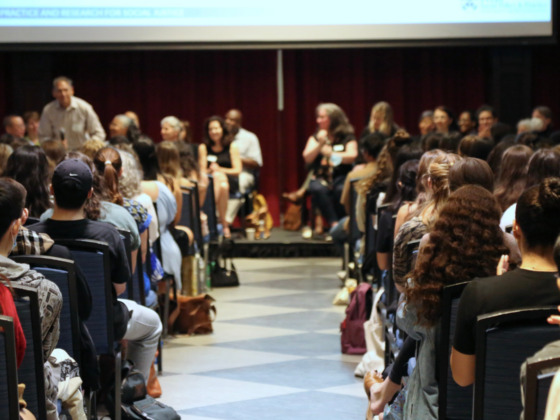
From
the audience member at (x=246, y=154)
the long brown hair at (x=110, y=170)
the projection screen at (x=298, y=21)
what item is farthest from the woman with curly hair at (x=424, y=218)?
the audience member at (x=246, y=154)

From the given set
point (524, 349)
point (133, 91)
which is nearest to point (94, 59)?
point (133, 91)

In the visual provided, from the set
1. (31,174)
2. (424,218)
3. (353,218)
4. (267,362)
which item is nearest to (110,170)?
(31,174)

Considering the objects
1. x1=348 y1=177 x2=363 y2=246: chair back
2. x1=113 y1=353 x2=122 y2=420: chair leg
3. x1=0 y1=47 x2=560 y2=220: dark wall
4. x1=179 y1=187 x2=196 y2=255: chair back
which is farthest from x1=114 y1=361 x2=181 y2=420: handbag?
x1=0 y1=47 x2=560 y2=220: dark wall

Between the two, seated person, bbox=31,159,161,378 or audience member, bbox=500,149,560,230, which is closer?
seated person, bbox=31,159,161,378

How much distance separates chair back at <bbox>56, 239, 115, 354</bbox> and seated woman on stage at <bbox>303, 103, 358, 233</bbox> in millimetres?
5248

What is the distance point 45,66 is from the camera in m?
10.3

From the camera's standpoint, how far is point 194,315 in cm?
587

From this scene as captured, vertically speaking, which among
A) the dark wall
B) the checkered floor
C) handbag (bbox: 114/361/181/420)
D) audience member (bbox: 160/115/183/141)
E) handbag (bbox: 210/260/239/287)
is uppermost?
the dark wall

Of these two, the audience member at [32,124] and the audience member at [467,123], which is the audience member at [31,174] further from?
the audience member at [467,123]

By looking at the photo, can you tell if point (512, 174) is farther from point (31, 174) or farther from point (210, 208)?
point (210, 208)

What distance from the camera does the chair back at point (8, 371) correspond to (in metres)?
2.31

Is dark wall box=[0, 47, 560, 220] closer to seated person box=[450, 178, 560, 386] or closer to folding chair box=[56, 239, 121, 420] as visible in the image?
folding chair box=[56, 239, 121, 420]

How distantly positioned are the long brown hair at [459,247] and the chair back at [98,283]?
1210mm

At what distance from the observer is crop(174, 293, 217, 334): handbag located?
5.86 meters
